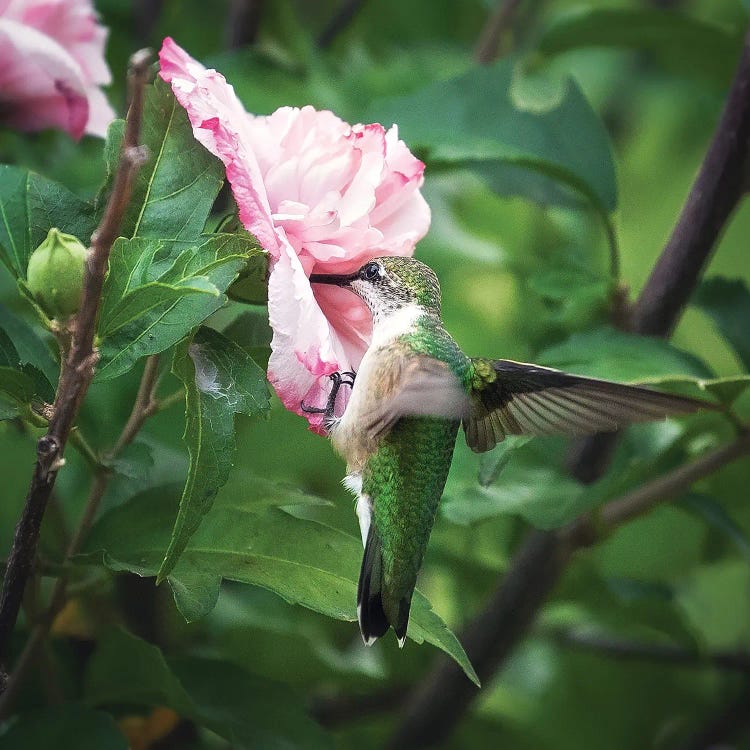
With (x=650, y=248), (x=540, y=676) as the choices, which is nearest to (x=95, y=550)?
(x=540, y=676)

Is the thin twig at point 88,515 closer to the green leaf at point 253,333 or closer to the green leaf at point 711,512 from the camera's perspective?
the green leaf at point 253,333

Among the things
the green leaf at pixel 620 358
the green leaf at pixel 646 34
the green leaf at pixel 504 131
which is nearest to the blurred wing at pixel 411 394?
the green leaf at pixel 620 358

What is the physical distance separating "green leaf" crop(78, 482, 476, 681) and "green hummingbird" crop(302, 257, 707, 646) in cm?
2

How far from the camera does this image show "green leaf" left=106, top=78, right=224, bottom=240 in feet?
2.87

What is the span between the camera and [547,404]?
3.48 feet

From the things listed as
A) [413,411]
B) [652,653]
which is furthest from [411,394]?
[652,653]

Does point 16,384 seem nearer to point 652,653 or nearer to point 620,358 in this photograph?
point 620,358

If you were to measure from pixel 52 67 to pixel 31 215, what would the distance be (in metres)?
0.32

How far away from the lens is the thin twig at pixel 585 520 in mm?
1278

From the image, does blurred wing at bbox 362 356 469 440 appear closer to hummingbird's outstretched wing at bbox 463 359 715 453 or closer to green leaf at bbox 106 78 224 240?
hummingbird's outstretched wing at bbox 463 359 715 453

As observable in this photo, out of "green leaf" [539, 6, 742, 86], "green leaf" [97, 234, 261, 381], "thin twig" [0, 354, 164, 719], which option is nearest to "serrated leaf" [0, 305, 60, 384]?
"thin twig" [0, 354, 164, 719]

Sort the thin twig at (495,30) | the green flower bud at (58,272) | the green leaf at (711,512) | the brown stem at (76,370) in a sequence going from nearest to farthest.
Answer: the brown stem at (76,370)
the green flower bud at (58,272)
the green leaf at (711,512)
the thin twig at (495,30)

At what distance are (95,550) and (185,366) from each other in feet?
0.86

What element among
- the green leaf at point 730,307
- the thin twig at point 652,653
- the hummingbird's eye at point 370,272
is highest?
the hummingbird's eye at point 370,272
